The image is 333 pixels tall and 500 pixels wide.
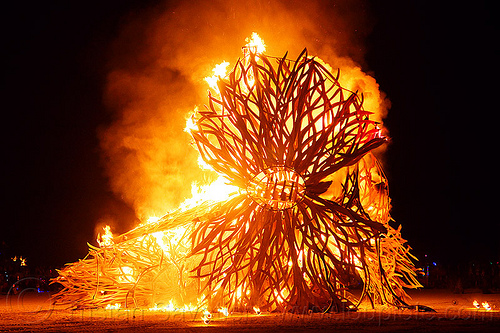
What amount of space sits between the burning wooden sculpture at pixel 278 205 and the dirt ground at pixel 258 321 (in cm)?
42

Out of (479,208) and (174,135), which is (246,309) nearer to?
(174,135)

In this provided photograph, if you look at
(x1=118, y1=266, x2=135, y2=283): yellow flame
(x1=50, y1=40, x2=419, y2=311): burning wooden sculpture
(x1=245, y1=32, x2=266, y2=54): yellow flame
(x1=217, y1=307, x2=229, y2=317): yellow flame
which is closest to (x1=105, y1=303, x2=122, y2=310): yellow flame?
(x1=118, y1=266, x2=135, y2=283): yellow flame

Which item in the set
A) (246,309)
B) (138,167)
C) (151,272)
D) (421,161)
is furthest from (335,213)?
(421,161)

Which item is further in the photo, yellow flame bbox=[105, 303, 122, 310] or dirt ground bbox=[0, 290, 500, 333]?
yellow flame bbox=[105, 303, 122, 310]

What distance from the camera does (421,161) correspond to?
71.8 feet

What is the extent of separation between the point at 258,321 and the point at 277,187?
1927 millimetres

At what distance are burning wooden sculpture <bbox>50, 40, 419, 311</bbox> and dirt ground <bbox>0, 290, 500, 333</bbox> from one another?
1.37 feet

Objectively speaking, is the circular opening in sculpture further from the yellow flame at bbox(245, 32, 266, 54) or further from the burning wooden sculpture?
the yellow flame at bbox(245, 32, 266, 54)

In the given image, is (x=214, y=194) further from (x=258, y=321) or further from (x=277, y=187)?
(x=258, y=321)

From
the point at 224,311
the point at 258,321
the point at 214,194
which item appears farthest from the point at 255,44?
the point at 258,321

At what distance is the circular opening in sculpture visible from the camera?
9.50 metres

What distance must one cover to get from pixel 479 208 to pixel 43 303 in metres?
14.7

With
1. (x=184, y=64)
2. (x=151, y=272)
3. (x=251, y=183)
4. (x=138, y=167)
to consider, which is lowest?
(x=151, y=272)

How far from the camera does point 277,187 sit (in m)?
9.56
